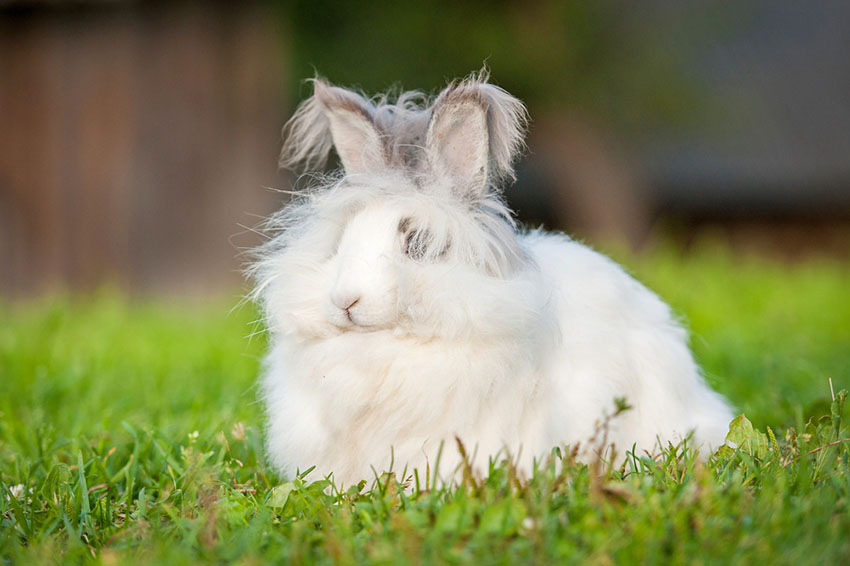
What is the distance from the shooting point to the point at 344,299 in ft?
6.96

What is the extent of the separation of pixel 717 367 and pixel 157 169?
5622mm

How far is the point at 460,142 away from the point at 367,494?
0.90 meters

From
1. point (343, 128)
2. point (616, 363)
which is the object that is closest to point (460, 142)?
point (343, 128)

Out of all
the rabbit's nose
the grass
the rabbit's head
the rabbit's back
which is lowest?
the grass

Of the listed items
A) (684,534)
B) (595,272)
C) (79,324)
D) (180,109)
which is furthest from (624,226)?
(684,534)

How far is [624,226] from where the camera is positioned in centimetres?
1248

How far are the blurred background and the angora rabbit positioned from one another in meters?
0.35

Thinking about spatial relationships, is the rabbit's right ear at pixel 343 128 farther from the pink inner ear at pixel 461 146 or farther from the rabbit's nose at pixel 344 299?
the rabbit's nose at pixel 344 299

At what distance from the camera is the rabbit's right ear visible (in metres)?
2.40

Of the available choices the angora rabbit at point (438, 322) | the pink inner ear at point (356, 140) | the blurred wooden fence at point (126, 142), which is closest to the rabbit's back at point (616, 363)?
the angora rabbit at point (438, 322)

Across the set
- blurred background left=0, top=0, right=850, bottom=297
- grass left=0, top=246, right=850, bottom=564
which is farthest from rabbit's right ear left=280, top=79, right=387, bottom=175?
grass left=0, top=246, right=850, bottom=564

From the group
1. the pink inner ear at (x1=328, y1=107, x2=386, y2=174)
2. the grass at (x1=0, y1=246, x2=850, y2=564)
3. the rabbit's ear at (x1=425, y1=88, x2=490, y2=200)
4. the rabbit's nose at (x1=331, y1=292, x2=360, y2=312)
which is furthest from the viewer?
the pink inner ear at (x1=328, y1=107, x2=386, y2=174)

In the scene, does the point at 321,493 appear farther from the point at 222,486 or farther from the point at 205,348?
the point at 205,348

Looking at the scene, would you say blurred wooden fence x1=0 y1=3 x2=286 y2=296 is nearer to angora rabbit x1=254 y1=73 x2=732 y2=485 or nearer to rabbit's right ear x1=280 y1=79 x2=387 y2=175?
rabbit's right ear x1=280 y1=79 x2=387 y2=175
